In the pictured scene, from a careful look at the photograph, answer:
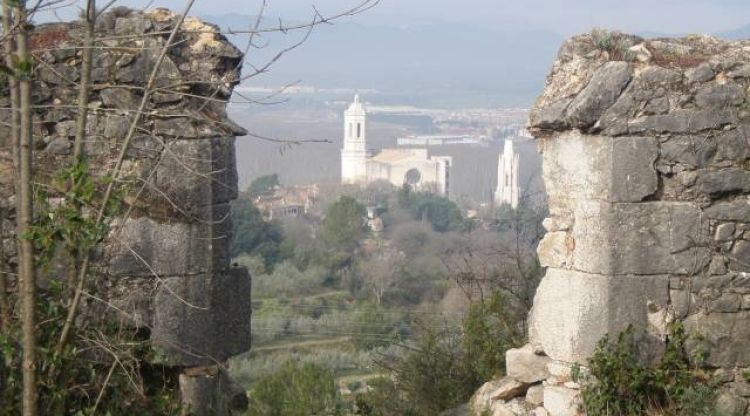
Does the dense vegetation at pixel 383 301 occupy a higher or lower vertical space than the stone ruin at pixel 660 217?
lower

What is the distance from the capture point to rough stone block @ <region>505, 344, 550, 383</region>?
6500 millimetres

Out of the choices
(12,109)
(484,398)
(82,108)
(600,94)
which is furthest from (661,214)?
(12,109)

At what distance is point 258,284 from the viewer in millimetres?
34250

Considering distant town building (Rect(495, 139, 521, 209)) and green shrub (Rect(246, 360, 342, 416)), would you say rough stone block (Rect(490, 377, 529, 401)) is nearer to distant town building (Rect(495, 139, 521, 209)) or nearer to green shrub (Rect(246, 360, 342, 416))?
green shrub (Rect(246, 360, 342, 416))

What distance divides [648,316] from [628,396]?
1.39ft

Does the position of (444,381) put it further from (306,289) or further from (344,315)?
(306,289)

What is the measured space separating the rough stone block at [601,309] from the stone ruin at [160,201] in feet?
5.77

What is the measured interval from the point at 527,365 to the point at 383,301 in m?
26.8

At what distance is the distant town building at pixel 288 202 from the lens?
166ft

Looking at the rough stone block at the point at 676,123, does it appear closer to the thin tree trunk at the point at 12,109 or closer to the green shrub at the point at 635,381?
the green shrub at the point at 635,381


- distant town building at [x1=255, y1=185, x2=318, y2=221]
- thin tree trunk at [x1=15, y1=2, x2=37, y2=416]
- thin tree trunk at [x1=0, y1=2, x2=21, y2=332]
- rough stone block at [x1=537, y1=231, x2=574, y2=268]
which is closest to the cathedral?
distant town building at [x1=255, y1=185, x2=318, y2=221]

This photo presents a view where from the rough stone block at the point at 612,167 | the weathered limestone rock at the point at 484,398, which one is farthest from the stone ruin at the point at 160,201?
the rough stone block at the point at 612,167

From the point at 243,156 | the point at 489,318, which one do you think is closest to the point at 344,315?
the point at 489,318

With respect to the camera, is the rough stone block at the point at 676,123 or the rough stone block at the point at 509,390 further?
the rough stone block at the point at 509,390
